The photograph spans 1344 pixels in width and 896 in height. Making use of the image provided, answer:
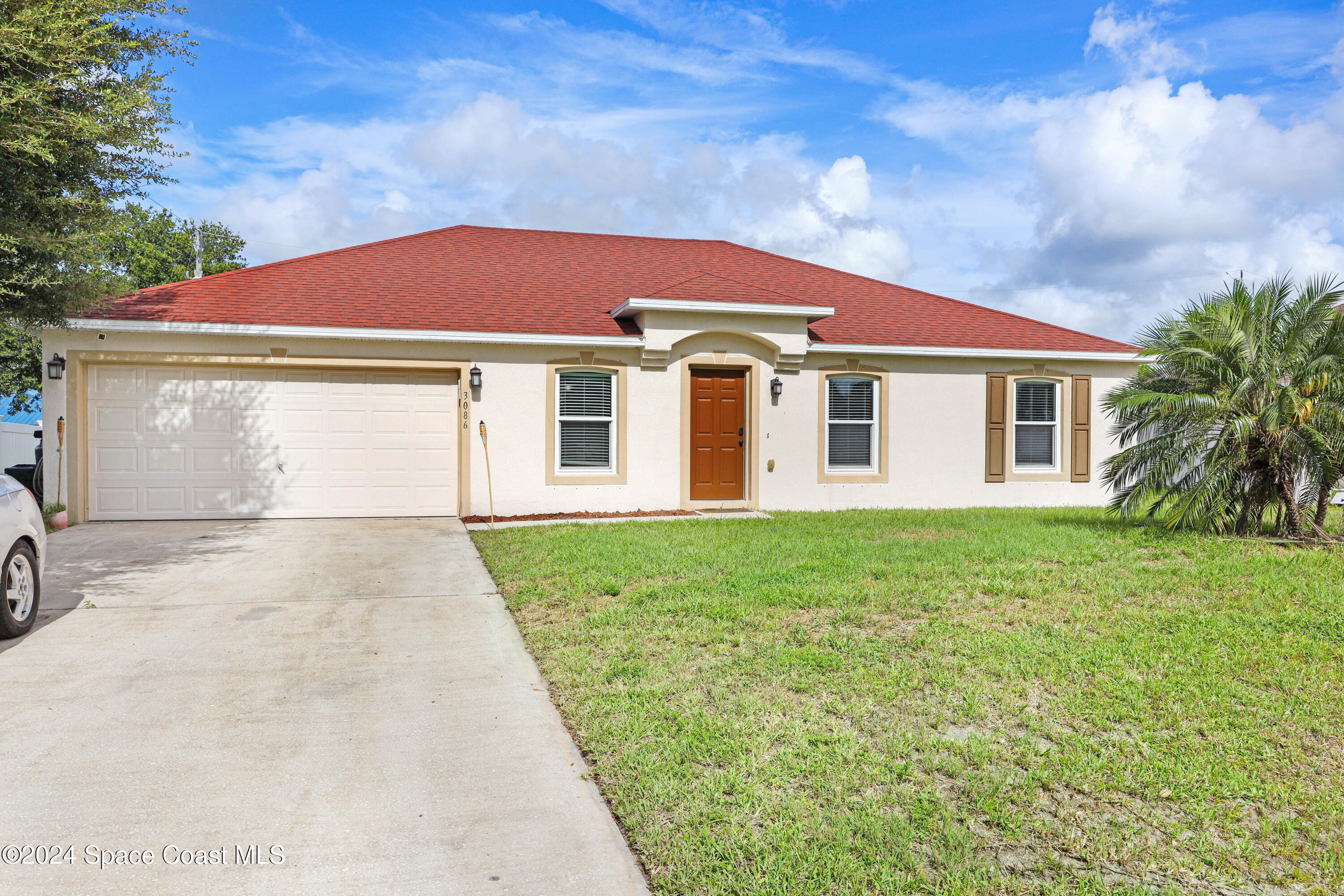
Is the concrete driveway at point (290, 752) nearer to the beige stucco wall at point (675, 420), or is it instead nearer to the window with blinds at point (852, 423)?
the beige stucco wall at point (675, 420)

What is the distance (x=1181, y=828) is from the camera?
10.6 ft

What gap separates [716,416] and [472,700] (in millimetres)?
8953

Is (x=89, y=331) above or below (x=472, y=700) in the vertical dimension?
above

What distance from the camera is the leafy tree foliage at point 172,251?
27547 mm

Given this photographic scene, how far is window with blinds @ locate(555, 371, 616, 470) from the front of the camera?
12703 mm

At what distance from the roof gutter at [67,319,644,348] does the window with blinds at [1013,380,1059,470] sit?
6.92 metres

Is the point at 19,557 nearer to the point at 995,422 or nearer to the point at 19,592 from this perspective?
the point at 19,592

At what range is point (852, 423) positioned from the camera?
13.8 meters

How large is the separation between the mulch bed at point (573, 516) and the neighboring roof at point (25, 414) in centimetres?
2337

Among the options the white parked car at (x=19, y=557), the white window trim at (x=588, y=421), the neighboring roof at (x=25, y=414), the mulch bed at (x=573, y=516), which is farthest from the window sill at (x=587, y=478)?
the neighboring roof at (x=25, y=414)

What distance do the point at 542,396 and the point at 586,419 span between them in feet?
2.48

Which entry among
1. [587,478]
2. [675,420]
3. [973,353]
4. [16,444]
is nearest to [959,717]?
[587,478]

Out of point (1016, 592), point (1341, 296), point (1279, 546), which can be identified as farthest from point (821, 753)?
point (1341, 296)

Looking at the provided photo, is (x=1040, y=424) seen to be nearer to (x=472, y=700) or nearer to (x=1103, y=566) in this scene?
(x=1103, y=566)
